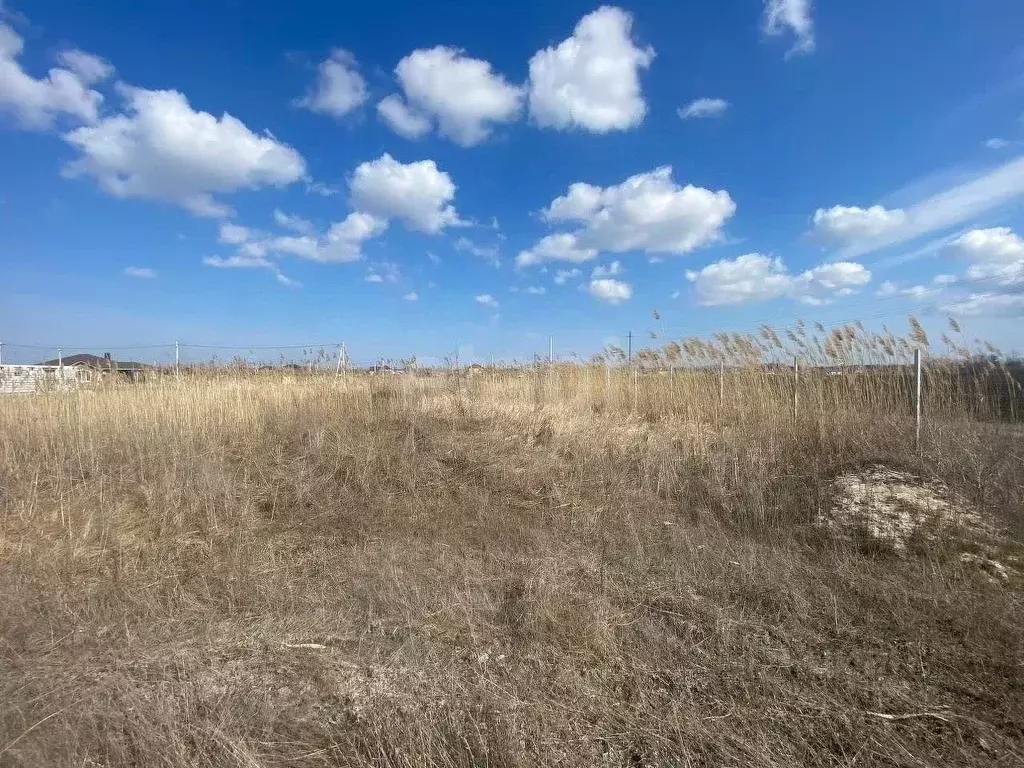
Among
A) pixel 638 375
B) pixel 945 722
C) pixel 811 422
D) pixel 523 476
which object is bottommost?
pixel 945 722

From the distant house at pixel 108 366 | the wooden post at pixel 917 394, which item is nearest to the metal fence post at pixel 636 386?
the wooden post at pixel 917 394

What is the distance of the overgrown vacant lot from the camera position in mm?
2121

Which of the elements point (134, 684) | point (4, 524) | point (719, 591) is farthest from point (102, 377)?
point (719, 591)

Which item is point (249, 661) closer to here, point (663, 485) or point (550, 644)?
point (550, 644)

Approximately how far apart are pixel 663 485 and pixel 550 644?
11.2ft

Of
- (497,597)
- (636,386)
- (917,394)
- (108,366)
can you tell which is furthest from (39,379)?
(917,394)

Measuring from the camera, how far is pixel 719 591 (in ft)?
11.3

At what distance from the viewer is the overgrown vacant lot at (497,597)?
6.96ft

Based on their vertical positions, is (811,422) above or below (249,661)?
above

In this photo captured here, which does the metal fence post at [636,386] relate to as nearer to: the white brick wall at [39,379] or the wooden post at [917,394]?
the wooden post at [917,394]

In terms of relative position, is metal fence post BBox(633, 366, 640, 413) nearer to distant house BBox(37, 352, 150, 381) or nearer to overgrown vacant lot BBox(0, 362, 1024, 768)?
overgrown vacant lot BBox(0, 362, 1024, 768)

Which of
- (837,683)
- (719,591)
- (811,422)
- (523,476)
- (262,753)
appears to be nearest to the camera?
(262,753)

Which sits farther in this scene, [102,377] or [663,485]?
[102,377]

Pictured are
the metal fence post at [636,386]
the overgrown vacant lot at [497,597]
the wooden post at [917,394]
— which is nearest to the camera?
the overgrown vacant lot at [497,597]
